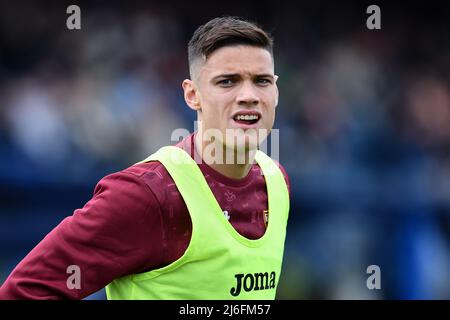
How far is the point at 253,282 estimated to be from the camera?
2.57 meters

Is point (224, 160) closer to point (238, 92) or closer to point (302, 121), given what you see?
point (238, 92)

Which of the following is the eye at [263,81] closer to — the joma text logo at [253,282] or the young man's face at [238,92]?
the young man's face at [238,92]

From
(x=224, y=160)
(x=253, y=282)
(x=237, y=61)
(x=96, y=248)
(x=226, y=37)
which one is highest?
(x=226, y=37)

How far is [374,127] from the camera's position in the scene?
5.81 m

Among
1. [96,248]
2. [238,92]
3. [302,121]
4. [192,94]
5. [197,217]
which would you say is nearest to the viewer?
[96,248]

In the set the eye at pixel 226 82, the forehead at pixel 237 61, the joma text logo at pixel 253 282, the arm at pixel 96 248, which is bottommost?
the joma text logo at pixel 253 282

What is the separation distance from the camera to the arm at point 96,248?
218 centimetres

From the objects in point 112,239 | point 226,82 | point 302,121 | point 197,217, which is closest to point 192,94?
point 226,82

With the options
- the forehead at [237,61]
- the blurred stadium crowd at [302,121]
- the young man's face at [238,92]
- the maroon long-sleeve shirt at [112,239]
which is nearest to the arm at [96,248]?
the maroon long-sleeve shirt at [112,239]

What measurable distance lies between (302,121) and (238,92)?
3325mm

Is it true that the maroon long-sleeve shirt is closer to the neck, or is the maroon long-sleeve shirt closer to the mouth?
the neck

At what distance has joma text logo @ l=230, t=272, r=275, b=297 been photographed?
250cm

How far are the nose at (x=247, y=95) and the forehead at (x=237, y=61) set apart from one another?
6 cm
